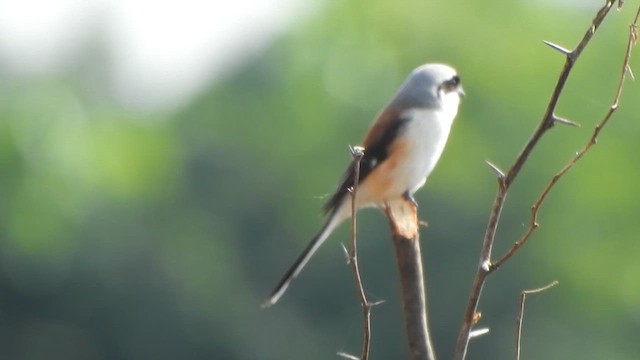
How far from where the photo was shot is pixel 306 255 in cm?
568

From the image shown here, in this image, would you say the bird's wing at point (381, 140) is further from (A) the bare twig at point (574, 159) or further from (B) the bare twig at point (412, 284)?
(A) the bare twig at point (574, 159)

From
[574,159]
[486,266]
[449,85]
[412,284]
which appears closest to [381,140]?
[449,85]

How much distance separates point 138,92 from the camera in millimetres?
28328

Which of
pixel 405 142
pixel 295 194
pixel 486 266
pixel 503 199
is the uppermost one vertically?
pixel 503 199

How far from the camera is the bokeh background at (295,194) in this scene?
78.8ft

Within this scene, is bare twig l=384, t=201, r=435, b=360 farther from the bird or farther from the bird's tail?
the bird

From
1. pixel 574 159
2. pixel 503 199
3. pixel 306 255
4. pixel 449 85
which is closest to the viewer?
pixel 503 199

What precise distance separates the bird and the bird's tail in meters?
0.04

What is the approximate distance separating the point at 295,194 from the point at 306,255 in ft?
72.9

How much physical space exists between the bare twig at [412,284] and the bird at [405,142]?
5.75 feet

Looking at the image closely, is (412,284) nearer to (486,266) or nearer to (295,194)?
(486,266)

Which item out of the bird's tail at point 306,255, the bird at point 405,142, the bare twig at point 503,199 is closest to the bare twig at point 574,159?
the bare twig at point 503,199

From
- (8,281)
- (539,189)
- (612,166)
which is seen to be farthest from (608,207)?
(8,281)

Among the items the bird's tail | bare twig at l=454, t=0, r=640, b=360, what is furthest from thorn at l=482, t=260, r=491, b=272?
the bird's tail
